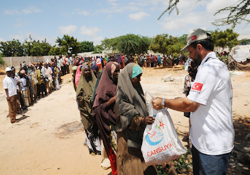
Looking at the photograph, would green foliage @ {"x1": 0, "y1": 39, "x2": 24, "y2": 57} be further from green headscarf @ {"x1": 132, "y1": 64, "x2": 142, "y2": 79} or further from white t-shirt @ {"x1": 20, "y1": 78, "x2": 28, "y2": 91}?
green headscarf @ {"x1": 132, "y1": 64, "x2": 142, "y2": 79}

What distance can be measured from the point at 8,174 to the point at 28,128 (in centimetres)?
255

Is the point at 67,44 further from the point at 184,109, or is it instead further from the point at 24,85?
the point at 184,109

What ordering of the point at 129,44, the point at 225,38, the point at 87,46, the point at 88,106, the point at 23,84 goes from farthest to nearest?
the point at 87,46 → the point at 129,44 → the point at 225,38 → the point at 23,84 → the point at 88,106

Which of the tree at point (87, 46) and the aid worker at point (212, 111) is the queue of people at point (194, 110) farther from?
the tree at point (87, 46)

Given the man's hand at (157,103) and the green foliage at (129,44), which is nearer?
the man's hand at (157,103)

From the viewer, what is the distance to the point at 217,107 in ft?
4.99

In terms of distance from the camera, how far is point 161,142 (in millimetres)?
1830

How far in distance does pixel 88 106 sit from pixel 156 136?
214 cm

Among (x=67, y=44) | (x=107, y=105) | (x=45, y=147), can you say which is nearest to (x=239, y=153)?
(x=107, y=105)

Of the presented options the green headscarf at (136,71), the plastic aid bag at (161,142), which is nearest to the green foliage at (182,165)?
the plastic aid bag at (161,142)

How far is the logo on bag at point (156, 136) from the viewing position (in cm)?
184

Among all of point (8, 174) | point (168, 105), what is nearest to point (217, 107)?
point (168, 105)

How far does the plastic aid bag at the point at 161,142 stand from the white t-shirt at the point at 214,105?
0.32 m

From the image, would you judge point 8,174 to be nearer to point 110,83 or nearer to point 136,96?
point 110,83
